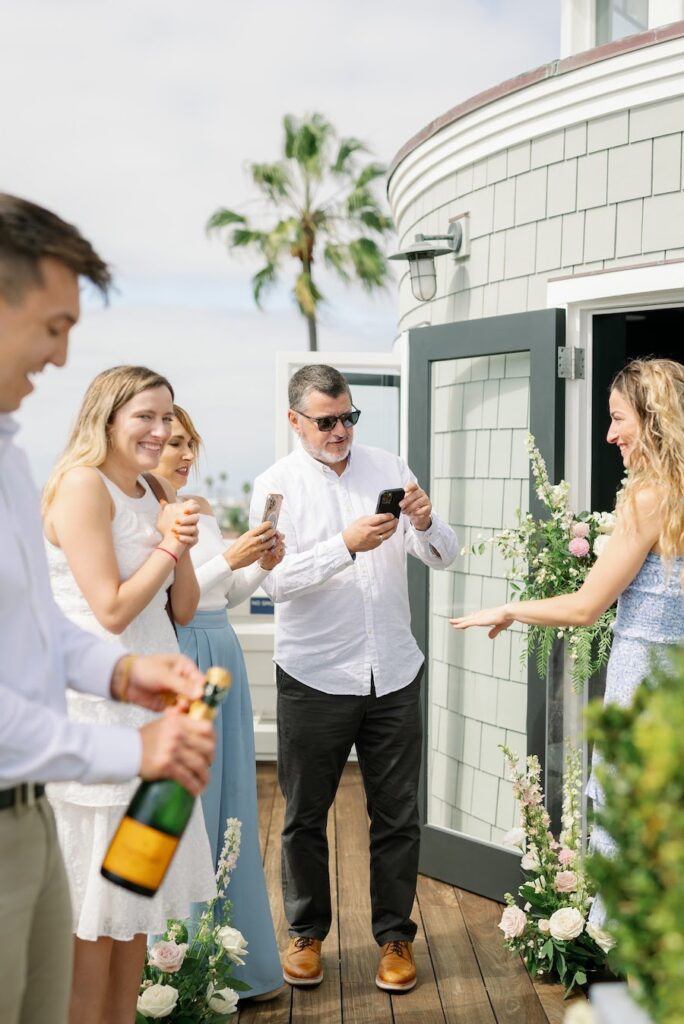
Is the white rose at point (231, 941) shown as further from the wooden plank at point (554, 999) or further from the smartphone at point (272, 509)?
the smartphone at point (272, 509)

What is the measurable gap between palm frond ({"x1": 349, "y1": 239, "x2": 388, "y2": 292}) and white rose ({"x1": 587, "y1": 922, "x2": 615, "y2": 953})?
18.2 meters

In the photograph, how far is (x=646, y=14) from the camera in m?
4.79

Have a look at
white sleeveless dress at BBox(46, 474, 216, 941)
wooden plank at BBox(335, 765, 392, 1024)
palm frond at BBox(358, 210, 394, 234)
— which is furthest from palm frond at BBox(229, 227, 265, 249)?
white sleeveless dress at BBox(46, 474, 216, 941)

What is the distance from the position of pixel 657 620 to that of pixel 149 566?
1324 millimetres

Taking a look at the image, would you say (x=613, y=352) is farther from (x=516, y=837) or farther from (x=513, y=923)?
(x=513, y=923)

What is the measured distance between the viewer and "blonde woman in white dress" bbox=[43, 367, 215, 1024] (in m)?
2.43

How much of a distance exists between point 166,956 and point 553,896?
1.37 metres

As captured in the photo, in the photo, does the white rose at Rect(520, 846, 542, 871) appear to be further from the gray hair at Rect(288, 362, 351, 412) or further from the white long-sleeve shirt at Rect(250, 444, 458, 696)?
the gray hair at Rect(288, 362, 351, 412)

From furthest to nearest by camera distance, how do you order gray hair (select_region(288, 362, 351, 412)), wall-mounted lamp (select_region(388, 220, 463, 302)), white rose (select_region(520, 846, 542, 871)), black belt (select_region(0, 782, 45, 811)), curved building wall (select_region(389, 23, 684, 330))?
wall-mounted lamp (select_region(388, 220, 463, 302))
curved building wall (select_region(389, 23, 684, 330))
white rose (select_region(520, 846, 542, 871))
gray hair (select_region(288, 362, 351, 412))
black belt (select_region(0, 782, 45, 811))

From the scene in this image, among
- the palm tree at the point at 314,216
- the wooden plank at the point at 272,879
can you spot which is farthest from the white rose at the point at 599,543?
the palm tree at the point at 314,216

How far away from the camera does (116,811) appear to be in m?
2.44

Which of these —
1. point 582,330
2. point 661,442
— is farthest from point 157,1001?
point 582,330

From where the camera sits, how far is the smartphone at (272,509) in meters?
3.32

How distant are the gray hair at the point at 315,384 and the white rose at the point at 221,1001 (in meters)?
1.74
